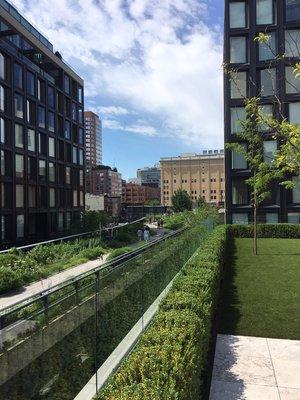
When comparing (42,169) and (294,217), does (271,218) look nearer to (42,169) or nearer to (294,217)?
(294,217)

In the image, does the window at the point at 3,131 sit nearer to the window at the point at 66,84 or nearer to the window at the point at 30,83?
the window at the point at 30,83

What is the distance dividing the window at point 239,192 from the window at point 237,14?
14361 millimetres

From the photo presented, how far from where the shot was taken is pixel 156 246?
10930mm

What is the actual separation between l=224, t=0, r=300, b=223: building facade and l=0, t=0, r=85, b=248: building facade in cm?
2141

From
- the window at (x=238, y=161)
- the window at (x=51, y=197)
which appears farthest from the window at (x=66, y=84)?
the window at (x=238, y=161)

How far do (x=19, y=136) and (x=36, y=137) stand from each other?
392 cm

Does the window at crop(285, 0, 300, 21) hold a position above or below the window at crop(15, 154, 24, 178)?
above

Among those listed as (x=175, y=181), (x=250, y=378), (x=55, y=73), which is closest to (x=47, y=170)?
(x=55, y=73)

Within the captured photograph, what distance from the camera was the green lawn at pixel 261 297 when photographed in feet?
Result: 31.3

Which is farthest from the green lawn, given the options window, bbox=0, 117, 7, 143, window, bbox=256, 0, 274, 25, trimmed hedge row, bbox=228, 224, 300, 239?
window, bbox=0, 117, 7, 143

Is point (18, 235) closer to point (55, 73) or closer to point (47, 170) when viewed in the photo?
point (47, 170)

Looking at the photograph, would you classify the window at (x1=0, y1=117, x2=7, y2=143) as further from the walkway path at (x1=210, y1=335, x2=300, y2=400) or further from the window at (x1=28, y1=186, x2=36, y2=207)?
the walkway path at (x1=210, y1=335, x2=300, y2=400)

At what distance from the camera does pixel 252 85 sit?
37.7 metres

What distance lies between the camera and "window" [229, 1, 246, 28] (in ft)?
129
